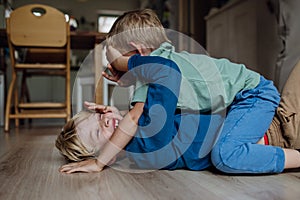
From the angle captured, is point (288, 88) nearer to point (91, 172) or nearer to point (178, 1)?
point (91, 172)

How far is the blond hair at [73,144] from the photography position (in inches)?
42.8

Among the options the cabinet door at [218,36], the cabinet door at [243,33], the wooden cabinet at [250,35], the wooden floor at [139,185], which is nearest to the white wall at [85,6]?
the cabinet door at [218,36]

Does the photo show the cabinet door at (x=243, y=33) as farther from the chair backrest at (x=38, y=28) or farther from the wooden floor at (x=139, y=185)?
the wooden floor at (x=139, y=185)

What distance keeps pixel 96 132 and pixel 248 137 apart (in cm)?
45

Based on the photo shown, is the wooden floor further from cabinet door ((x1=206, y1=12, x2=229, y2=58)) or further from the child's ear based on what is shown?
cabinet door ((x1=206, y1=12, x2=229, y2=58))

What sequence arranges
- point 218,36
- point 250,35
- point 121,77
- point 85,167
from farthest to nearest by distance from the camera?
1. point 218,36
2. point 250,35
3. point 121,77
4. point 85,167

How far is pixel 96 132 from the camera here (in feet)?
3.53

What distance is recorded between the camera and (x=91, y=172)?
3.34 ft

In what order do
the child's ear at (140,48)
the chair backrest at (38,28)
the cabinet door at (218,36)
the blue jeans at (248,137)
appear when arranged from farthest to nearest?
the cabinet door at (218,36) < the chair backrest at (38,28) < the child's ear at (140,48) < the blue jeans at (248,137)

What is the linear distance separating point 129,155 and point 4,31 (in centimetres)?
189

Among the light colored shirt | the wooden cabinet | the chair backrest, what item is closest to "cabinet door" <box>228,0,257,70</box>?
the wooden cabinet

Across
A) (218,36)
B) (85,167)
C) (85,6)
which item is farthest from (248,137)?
(85,6)

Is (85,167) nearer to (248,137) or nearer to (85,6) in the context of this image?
(248,137)

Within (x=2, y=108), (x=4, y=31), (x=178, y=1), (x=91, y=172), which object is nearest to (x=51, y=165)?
(x=91, y=172)
